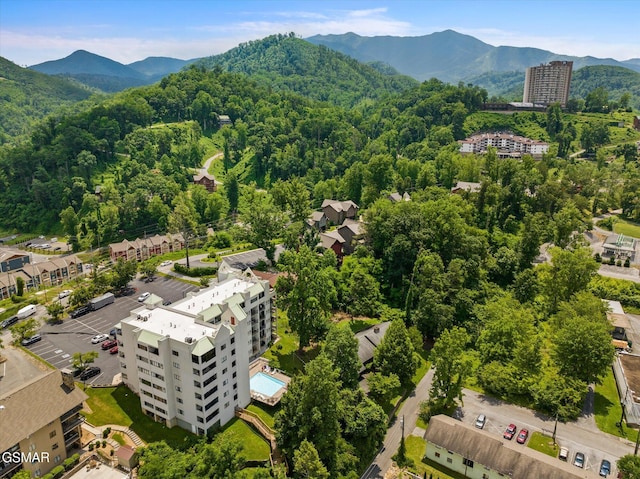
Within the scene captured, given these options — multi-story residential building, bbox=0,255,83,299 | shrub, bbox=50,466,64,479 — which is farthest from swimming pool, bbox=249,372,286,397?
multi-story residential building, bbox=0,255,83,299

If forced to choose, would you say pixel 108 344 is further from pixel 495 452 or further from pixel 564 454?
pixel 564 454

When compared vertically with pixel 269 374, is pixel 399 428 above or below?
below

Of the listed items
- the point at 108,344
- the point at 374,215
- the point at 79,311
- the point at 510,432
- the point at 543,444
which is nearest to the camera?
the point at 543,444

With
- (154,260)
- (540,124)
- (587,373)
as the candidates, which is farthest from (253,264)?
(540,124)

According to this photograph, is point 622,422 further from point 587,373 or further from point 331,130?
point 331,130

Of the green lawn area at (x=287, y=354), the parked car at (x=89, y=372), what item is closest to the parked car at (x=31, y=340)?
the parked car at (x=89, y=372)

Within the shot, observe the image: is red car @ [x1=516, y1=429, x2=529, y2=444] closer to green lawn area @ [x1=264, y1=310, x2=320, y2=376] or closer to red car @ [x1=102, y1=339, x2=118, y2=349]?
green lawn area @ [x1=264, y1=310, x2=320, y2=376]

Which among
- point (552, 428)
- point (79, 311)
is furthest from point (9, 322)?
point (552, 428)
